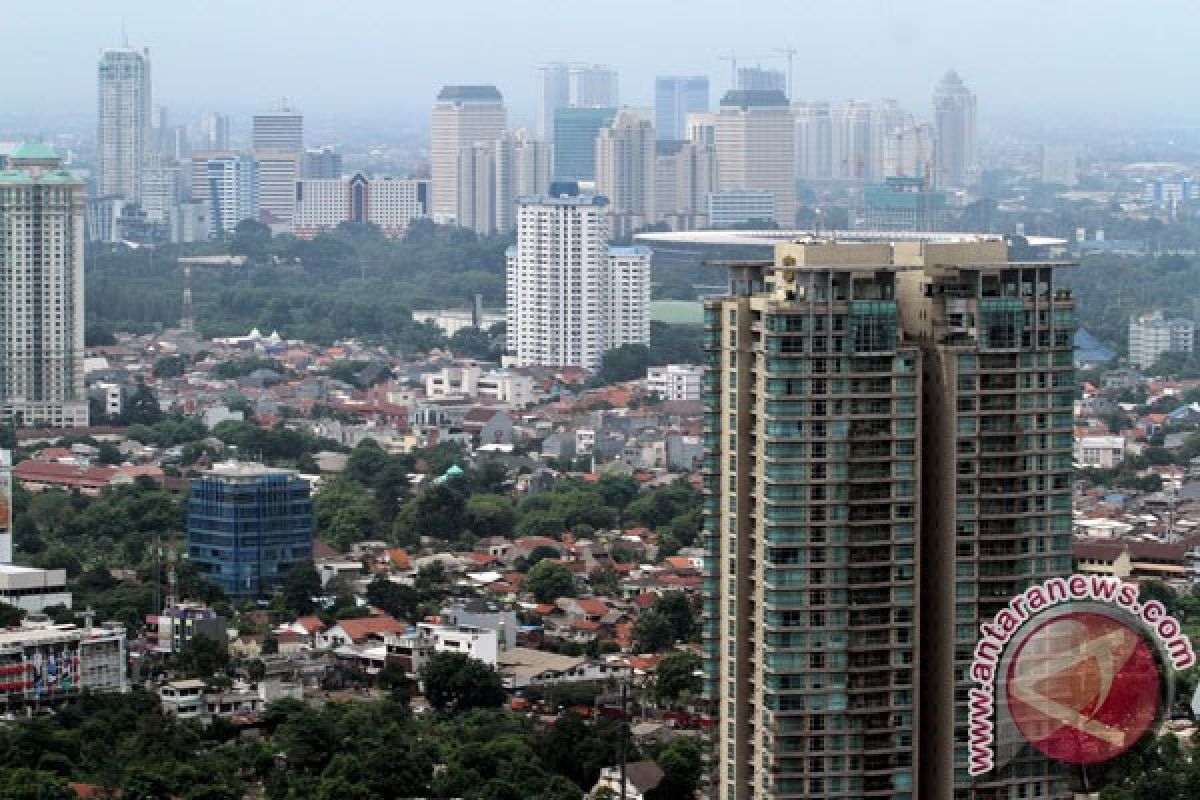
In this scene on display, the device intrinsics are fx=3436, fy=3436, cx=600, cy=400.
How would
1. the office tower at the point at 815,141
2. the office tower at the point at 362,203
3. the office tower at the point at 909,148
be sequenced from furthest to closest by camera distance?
1. the office tower at the point at 815,141
2. the office tower at the point at 909,148
3. the office tower at the point at 362,203

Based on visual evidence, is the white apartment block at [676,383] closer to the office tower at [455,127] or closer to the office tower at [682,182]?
the office tower at [682,182]

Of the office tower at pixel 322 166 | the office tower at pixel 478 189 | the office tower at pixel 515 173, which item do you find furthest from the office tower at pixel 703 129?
the office tower at pixel 322 166

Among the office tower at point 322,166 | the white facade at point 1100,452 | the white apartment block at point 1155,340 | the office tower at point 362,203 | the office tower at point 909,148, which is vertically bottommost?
the white facade at point 1100,452

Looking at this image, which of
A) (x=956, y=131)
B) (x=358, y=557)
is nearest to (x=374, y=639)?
(x=358, y=557)

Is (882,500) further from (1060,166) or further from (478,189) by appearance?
(1060,166)

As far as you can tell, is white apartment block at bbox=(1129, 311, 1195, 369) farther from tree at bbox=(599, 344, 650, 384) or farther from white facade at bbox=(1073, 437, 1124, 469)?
white facade at bbox=(1073, 437, 1124, 469)

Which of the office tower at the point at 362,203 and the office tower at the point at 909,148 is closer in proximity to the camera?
the office tower at the point at 362,203

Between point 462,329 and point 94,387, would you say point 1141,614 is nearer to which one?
point 94,387
